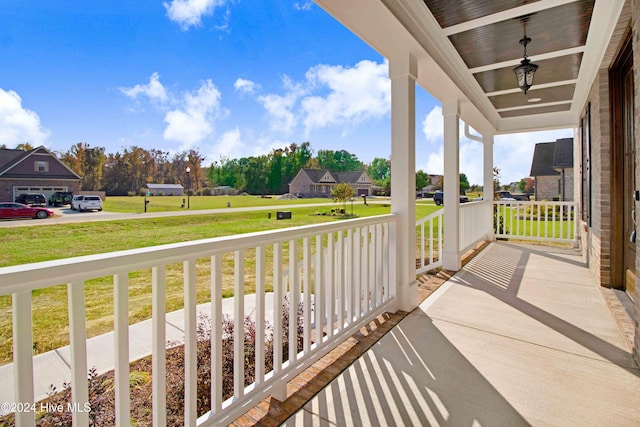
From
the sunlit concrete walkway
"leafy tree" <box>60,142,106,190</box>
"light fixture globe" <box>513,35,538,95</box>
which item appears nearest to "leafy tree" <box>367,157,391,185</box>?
the sunlit concrete walkway

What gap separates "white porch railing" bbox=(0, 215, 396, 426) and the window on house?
36 cm

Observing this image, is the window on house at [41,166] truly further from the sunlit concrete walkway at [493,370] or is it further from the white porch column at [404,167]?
the white porch column at [404,167]

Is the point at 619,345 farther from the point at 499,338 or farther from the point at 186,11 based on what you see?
the point at 186,11

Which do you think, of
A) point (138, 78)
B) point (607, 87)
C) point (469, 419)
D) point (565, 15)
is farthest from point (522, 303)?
point (138, 78)

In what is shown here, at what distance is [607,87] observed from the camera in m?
3.35

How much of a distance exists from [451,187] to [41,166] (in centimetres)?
442

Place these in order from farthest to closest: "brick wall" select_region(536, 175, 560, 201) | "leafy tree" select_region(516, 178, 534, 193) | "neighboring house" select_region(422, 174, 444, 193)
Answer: "leafy tree" select_region(516, 178, 534, 193) < "brick wall" select_region(536, 175, 560, 201) < "neighboring house" select_region(422, 174, 444, 193)

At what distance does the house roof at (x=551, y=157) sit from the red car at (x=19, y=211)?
1969 cm

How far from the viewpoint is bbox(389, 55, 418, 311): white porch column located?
9.64 ft

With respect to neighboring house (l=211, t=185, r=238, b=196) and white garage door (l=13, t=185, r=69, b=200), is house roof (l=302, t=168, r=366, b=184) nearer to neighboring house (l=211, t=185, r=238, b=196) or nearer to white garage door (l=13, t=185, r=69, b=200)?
neighboring house (l=211, t=185, r=238, b=196)

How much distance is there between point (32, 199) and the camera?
1.05 m

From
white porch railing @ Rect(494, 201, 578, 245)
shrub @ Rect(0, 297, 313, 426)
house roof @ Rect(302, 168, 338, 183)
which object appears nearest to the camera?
shrub @ Rect(0, 297, 313, 426)

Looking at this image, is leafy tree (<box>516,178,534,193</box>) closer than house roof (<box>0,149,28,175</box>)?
No

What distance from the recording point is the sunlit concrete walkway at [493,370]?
5.38 feet
